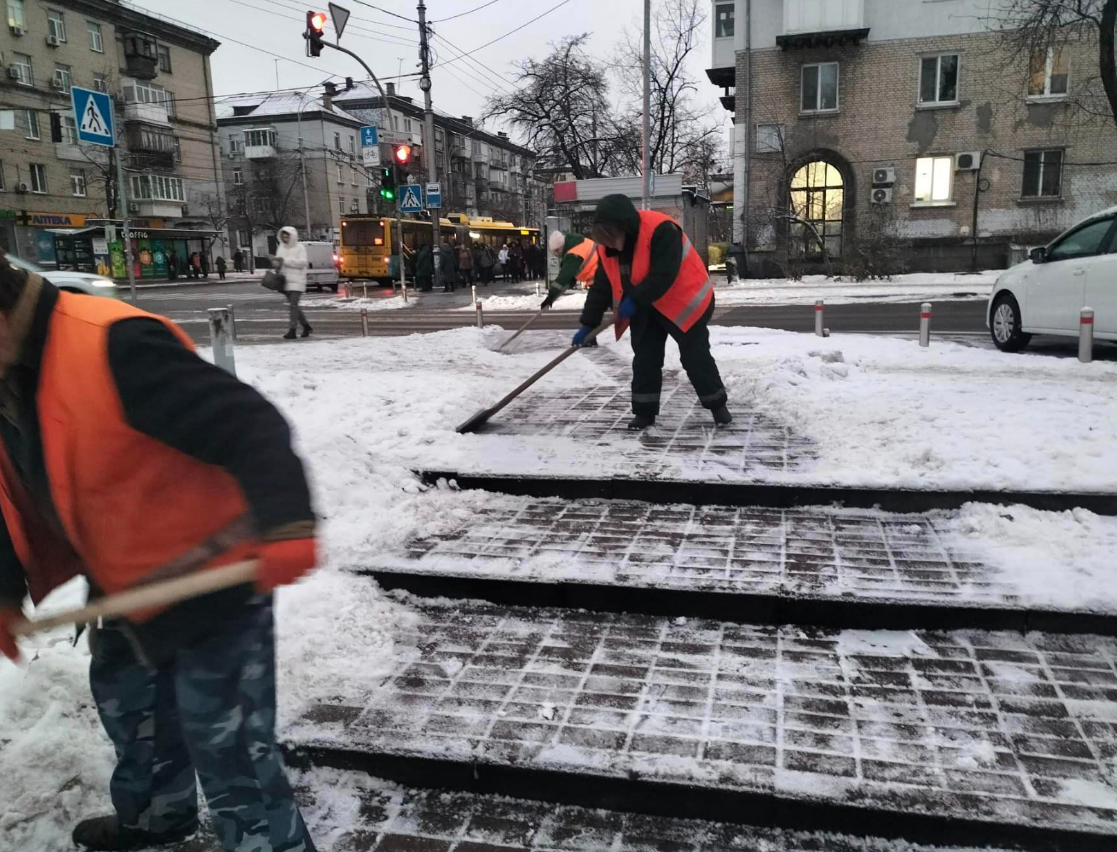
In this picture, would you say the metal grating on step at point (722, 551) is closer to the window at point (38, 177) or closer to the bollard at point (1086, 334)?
the bollard at point (1086, 334)

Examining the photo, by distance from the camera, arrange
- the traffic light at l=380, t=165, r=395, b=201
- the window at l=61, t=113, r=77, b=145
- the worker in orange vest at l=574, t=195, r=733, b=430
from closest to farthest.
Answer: the worker in orange vest at l=574, t=195, r=733, b=430 → the traffic light at l=380, t=165, r=395, b=201 → the window at l=61, t=113, r=77, b=145

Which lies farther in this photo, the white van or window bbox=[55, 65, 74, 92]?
window bbox=[55, 65, 74, 92]

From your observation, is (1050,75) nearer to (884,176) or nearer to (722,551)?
(884,176)

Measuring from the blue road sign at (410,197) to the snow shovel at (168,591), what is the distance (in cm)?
1930

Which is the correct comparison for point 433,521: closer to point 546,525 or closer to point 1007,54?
point 546,525

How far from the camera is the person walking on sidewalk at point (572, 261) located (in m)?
8.27

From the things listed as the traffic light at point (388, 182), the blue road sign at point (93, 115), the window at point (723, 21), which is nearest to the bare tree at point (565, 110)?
the window at point (723, 21)

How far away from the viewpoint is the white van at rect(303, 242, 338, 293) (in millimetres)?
32500

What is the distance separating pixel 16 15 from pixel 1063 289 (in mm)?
49602

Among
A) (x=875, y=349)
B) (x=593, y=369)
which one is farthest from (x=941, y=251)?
(x=593, y=369)

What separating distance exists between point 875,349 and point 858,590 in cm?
630

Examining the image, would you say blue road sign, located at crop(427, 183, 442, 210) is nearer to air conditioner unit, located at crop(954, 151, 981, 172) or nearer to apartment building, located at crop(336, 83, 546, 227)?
air conditioner unit, located at crop(954, 151, 981, 172)

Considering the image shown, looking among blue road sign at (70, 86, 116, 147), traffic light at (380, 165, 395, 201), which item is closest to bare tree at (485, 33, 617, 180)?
traffic light at (380, 165, 395, 201)

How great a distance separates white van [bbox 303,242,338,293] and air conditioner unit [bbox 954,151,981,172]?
2242 cm
